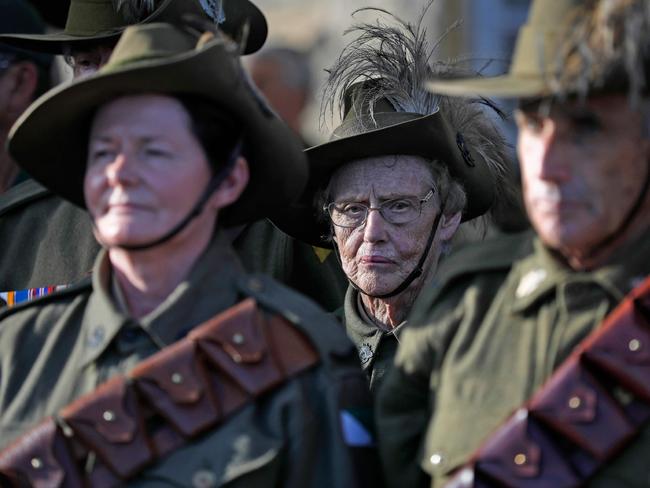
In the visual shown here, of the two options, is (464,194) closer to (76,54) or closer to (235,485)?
(76,54)

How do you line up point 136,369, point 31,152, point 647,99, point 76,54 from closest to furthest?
point 647,99
point 136,369
point 31,152
point 76,54

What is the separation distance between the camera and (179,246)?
4453 millimetres

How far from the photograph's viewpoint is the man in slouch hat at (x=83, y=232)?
599 cm

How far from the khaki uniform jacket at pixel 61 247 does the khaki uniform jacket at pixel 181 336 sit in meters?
1.32

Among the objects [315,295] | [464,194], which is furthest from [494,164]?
[315,295]

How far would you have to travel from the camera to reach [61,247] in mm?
6047

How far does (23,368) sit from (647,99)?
1.87 meters

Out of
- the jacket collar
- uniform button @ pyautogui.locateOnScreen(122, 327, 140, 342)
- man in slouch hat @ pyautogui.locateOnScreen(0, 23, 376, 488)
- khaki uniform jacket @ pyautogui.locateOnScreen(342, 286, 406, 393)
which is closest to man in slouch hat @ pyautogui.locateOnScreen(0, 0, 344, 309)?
khaki uniform jacket @ pyautogui.locateOnScreen(342, 286, 406, 393)

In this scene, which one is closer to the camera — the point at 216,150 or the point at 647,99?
the point at 647,99

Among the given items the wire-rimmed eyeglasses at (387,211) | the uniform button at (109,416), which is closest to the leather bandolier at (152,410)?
the uniform button at (109,416)

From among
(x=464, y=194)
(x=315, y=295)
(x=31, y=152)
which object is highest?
(x=31, y=152)

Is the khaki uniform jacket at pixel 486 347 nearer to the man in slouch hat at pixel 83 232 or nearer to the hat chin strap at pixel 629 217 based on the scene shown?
the hat chin strap at pixel 629 217

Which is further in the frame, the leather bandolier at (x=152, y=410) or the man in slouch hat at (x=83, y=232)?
the man in slouch hat at (x=83, y=232)

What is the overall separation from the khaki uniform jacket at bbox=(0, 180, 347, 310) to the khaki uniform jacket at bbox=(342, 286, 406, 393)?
1.39ft
